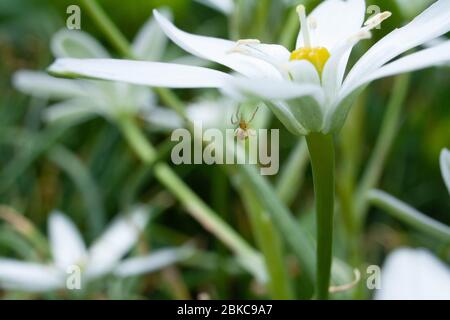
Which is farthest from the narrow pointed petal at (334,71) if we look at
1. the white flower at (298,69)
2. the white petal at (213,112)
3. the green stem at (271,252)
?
the white petal at (213,112)

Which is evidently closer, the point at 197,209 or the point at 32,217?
the point at 197,209

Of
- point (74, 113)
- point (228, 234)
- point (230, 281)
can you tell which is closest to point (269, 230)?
point (228, 234)

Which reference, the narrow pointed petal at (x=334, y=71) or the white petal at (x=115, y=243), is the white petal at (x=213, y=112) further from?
the narrow pointed petal at (x=334, y=71)

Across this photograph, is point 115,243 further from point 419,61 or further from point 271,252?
point 419,61

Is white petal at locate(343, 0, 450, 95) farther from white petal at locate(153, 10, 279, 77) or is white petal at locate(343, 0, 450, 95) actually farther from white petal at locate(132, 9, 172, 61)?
white petal at locate(132, 9, 172, 61)

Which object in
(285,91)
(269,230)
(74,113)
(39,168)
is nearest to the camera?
(285,91)

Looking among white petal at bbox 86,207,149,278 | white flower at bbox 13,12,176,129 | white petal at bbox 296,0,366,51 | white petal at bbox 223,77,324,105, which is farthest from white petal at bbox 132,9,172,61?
white petal at bbox 223,77,324,105

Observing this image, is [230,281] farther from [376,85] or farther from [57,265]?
[376,85]
